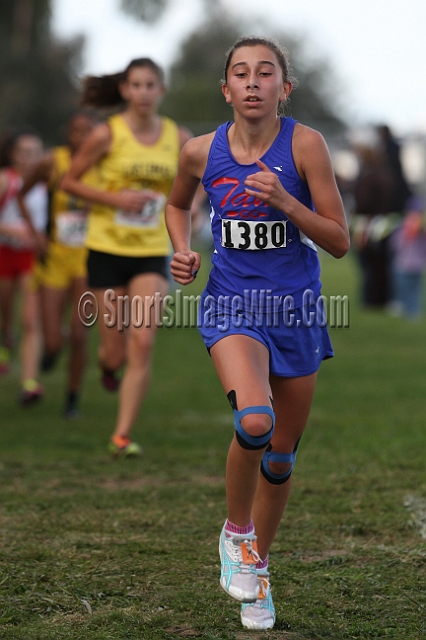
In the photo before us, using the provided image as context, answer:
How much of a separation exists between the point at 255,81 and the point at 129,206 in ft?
9.02

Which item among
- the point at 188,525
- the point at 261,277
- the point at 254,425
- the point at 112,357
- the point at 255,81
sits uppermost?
the point at 255,81

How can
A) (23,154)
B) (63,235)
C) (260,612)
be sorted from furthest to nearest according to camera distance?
(23,154), (63,235), (260,612)

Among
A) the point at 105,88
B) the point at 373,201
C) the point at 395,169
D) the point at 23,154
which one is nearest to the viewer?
the point at 105,88

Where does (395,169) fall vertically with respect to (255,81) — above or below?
above

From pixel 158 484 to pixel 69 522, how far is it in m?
0.90

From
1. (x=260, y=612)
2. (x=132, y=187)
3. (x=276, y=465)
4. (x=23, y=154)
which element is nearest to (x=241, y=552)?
(x=260, y=612)

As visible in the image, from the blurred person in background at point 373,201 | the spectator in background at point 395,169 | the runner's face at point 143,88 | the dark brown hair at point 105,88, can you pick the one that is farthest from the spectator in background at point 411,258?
the runner's face at point 143,88

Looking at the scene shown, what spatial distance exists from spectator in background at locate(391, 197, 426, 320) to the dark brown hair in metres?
9.32

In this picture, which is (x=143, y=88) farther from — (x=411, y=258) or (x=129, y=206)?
(x=411, y=258)

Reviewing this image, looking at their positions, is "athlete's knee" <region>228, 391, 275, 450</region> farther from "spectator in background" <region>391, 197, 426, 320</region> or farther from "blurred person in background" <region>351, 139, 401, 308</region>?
"spectator in background" <region>391, 197, 426, 320</region>

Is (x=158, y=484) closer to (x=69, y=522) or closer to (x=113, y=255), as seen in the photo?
(x=69, y=522)

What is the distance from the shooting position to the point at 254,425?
328 cm

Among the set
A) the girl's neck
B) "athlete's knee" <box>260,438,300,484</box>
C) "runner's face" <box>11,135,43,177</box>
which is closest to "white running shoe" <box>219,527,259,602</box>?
"athlete's knee" <box>260,438,300,484</box>

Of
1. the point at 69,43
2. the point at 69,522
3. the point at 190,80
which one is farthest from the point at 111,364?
the point at 190,80
